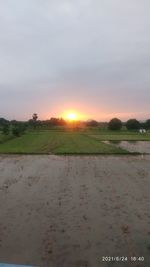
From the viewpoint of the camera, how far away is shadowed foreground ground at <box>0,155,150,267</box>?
5.19 metres

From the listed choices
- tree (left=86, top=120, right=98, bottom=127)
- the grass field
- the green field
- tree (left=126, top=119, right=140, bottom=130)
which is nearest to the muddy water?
the green field

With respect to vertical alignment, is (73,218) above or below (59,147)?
below

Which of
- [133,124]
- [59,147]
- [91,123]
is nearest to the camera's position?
[59,147]

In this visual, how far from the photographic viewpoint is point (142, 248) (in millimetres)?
5352

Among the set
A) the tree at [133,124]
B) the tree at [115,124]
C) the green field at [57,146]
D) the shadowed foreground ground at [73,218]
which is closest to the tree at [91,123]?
the tree at [133,124]

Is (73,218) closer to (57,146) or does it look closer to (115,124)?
(57,146)

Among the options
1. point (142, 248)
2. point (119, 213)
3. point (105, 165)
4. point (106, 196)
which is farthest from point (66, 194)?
point (105, 165)

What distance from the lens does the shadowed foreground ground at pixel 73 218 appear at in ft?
17.0

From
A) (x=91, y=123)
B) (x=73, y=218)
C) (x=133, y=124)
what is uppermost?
(x=91, y=123)

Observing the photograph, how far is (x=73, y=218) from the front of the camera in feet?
23.2

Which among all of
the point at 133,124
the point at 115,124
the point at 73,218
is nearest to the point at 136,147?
the point at 73,218

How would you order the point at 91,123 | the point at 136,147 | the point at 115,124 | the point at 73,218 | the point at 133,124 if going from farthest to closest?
the point at 91,123 → the point at 133,124 → the point at 115,124 → the point at 136,147 → the point at 73,218

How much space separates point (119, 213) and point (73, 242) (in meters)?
2.08

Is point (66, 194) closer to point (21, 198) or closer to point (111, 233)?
point (21, 198)
